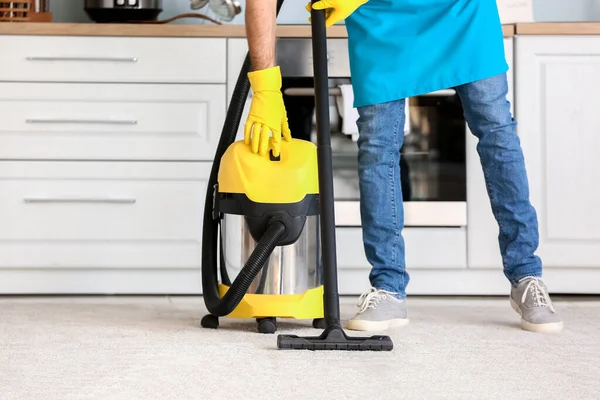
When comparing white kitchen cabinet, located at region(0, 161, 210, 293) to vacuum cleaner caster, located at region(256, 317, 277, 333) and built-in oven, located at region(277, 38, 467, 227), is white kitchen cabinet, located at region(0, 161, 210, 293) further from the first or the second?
vacuum cleaner caster, located at region(256, 317, 277, 333)

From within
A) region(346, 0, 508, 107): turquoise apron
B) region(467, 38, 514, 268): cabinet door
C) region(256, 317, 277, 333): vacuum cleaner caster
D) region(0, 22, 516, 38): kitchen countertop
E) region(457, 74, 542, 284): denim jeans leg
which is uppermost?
region(0, 22, 516, 38): kitchen countertop

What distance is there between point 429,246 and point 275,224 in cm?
91

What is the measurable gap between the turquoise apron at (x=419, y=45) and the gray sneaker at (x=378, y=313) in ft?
1.43

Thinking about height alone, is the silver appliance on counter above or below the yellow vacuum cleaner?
above

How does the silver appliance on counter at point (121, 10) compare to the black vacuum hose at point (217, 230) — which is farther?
the silver appliance on counter at point (121, 10)

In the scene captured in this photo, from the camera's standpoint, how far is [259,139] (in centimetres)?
176

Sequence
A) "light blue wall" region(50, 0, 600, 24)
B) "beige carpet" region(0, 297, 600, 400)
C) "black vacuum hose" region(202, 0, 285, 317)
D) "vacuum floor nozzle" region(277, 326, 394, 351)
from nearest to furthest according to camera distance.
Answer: "beige carpet" region(0, 297, 600, 400)
"vacuum floor nozzle" region(277, 326, 394, 351)
"black vacuum hose" region(202, 0, 285, 317)
"light blue wall" region(50, 0, 600, 24)

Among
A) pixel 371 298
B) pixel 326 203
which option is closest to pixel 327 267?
pixel 326 203

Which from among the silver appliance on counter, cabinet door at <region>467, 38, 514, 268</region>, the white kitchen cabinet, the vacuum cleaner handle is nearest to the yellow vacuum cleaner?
the vacuum cleaner handle

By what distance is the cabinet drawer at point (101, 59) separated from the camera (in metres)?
2.53

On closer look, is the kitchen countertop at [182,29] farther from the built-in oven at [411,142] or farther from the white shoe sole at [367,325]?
the white shoe sole at [367,325]

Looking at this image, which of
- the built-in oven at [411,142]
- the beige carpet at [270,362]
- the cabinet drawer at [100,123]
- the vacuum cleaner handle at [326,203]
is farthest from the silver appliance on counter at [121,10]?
the vacuum cleaner handle at [326,203]

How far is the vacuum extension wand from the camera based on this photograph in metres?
1.55

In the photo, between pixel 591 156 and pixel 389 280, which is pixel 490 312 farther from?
pixel 591 156
